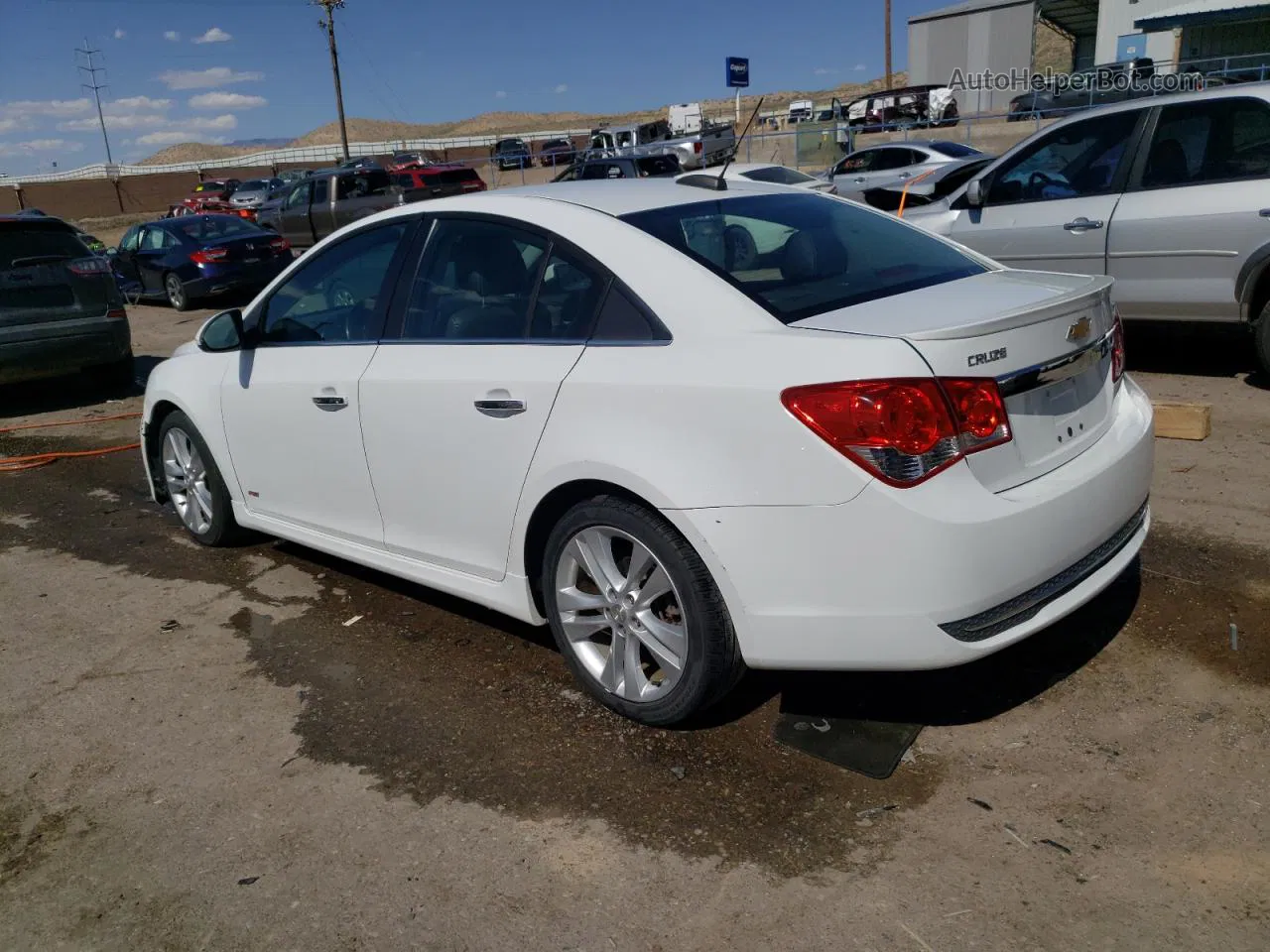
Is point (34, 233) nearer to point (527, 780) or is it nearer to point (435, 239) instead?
point (435, 239)

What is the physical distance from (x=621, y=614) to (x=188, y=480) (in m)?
3.15

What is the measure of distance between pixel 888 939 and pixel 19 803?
2.65 meters

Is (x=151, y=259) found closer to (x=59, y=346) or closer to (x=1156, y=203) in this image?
(x=59, y=346)

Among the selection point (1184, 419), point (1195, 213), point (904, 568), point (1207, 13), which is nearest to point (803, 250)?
point (904, 568)

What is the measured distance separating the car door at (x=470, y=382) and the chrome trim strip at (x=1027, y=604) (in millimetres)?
1418

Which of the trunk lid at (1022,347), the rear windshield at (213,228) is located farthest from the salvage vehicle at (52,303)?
the trunk lid at (1022,347)

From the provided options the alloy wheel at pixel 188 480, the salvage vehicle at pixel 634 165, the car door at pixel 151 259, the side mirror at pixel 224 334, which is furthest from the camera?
the salvage vehicle at pixel 634 165

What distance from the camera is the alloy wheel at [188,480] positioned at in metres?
5.36

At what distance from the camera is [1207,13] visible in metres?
35.8

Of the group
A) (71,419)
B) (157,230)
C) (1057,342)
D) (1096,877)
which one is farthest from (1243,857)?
(157,230)

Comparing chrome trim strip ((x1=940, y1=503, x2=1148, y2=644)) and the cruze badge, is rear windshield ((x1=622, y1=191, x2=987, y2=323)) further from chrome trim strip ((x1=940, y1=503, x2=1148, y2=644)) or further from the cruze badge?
chrome trim strip ((x1=940, y1=503, x2=1148, y2=644))

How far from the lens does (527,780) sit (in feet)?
10.5

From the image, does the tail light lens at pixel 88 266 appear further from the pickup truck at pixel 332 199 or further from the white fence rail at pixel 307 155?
the white fence rail at pixel 307 155

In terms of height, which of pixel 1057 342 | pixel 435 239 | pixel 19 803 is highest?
pixel 435 239
